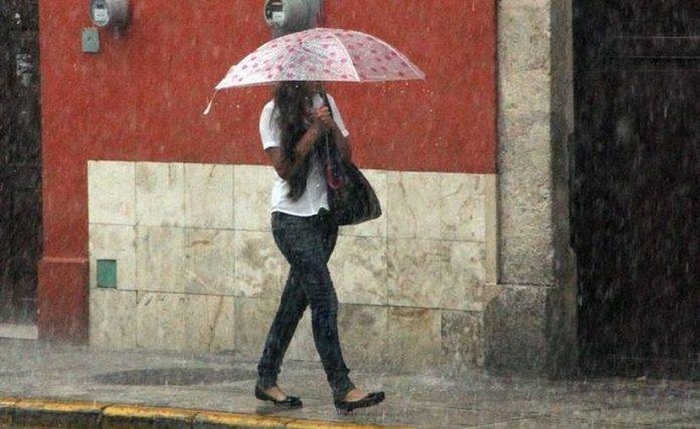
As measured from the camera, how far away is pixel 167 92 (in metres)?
13.8

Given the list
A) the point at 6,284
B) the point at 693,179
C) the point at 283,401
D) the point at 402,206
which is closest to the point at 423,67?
the point at 402,206

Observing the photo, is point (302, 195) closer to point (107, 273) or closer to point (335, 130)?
point (335, 130)

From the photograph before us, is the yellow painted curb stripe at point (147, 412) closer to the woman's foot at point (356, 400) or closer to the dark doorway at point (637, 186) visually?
the woman's foot at point (356, 400)

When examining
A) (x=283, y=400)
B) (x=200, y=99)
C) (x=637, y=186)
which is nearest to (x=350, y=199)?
(x=283, y=400)

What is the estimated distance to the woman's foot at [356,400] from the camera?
409 inches

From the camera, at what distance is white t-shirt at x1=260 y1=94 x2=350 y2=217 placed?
10.4 metres

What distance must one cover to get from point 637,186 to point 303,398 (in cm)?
252

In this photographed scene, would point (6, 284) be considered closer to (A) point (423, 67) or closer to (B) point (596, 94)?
(A) point (423, 67)

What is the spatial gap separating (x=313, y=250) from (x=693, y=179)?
277cm

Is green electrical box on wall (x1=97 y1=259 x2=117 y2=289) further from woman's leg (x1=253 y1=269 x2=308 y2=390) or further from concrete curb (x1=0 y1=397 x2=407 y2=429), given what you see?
woman's leg (x1=253 y1=269 x2=308 y2=390)

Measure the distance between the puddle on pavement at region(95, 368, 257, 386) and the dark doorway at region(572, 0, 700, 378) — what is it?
2.27m

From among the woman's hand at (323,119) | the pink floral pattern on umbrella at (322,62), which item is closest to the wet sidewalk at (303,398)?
the woman's hand at (323,119)

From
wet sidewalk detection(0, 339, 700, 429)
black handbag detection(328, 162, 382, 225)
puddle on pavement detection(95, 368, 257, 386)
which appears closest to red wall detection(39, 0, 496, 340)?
wet sidewalk detection(0, 339, 700, 429)

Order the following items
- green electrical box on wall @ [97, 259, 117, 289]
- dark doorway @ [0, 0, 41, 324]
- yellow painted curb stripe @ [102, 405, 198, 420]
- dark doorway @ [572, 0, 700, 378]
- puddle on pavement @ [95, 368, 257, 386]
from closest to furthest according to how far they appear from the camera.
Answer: yellow painted curb stripe @ [102, 405, 198, 420] < dark doorway @ [572, 0, 700, 378] < puddle on pavement @ [95, 368, 257, 386] < green electrical box on wall @ [97, 259, 117, 289] < dark doorway @ [0, 0, 41, 324]
